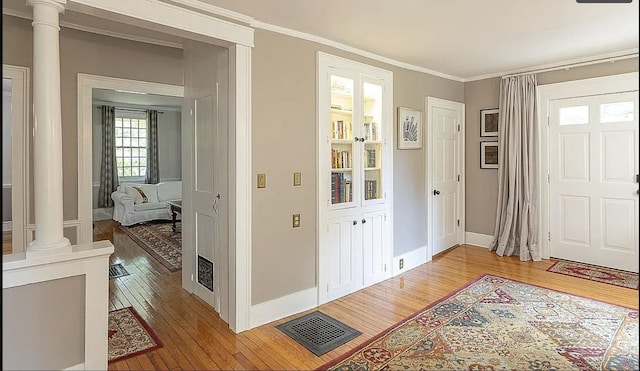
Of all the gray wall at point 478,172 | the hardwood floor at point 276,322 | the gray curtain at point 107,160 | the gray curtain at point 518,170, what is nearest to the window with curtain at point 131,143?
the gray curtain at point 107,160

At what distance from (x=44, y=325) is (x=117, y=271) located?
254 cm

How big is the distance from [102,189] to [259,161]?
6.89m

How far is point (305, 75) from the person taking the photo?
3.32 meters

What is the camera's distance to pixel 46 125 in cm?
209

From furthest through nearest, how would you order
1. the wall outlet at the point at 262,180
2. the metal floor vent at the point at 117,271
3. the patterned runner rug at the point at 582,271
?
the metal floor vent at the point at 117,271 < the patterned runner rug at the point at 582,271 < the wall outlet at the point at 262,180

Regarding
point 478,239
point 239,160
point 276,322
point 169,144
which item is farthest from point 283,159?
point 169,144

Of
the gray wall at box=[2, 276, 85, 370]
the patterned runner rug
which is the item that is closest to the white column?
the gray wall at box=[2, 276, 85, 370]

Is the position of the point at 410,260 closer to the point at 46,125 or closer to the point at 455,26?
the point at 455,26

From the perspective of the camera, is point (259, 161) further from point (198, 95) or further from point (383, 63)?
point (383, 63)

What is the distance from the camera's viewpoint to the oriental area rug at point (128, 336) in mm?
2633

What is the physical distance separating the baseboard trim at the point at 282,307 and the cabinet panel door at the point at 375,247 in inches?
30.3

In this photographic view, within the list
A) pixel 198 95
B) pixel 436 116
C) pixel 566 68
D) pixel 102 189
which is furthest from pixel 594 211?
pixel 102 189

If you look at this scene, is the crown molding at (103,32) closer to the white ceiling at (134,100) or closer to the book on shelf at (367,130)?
the book on shelf at (367,130)

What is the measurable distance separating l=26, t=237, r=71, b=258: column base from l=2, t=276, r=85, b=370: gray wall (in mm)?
171
